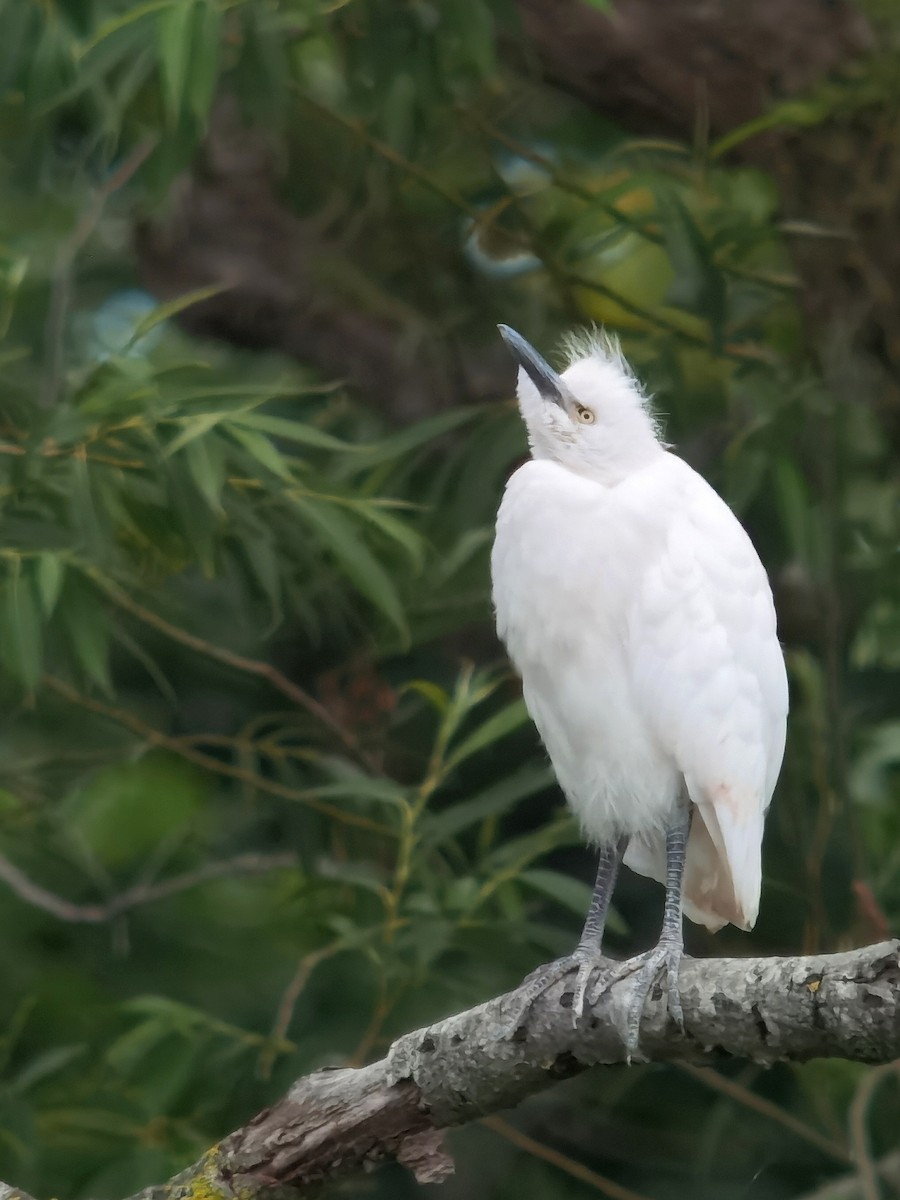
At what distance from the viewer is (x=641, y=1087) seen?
2861 millimetres

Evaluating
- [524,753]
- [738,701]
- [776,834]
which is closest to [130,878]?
[524,753]

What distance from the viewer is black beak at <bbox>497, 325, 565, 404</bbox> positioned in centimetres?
202

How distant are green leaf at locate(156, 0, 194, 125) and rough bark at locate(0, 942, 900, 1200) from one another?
3.67 feet

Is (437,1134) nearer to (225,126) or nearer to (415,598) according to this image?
(415,598)

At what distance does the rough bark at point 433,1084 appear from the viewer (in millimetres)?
1481

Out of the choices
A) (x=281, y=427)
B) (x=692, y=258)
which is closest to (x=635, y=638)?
(x=281, y=427)

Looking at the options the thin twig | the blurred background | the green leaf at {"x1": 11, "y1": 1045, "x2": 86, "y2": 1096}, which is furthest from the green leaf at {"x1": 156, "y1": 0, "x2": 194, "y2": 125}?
the green leaf at {"x1": 11, "y1": 1045, "x2": 86, "y2": 1096}

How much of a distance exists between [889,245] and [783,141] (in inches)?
9.7

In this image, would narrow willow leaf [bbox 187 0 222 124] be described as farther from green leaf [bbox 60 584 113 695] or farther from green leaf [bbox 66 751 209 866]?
green leaf [bbox 66 751 209 866]

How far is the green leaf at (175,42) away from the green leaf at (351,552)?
52cm

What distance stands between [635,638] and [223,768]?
0.84 metres

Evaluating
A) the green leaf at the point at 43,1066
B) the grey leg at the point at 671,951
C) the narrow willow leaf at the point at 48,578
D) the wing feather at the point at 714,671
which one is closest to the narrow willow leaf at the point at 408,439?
Answer: the narrow willow leaf at the point at 48,578

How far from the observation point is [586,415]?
2.03m

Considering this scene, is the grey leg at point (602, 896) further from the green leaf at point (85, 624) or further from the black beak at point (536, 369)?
the green leaf at point (85, 624)
